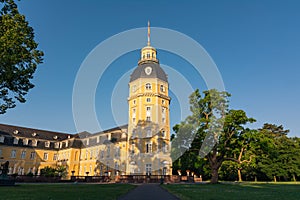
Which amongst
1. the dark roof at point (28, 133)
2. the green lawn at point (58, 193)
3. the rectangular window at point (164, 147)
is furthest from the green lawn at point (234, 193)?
the dark roof at point (28, 133)

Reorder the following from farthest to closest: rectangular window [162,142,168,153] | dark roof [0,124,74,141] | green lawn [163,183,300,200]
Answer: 1. dark roof [0,124,74,141]
2. rectangular window [162,142,168,153]
3. green lawn [163,183,300,200]

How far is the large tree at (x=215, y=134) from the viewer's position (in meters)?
31.3

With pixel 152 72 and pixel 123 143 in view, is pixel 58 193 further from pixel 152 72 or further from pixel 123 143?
pixel 152 72

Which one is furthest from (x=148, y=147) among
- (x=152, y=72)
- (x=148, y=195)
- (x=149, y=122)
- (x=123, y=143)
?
(x=148, y=195)

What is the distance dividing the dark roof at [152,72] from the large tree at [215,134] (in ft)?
50.4

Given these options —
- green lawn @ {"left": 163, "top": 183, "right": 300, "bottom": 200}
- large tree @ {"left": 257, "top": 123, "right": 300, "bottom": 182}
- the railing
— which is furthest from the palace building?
large tree @ {"left": 257, "top": 123, "right": 300, "bottom": 182}

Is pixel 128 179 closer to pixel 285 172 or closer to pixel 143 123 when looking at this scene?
pixel 143 123

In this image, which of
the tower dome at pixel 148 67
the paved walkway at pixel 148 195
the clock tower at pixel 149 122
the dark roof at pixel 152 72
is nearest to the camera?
the paved walkway at pixel 148 195

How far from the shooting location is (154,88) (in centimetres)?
4712

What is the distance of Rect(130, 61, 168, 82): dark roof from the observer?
48031mm

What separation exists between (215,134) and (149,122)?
53.2ft

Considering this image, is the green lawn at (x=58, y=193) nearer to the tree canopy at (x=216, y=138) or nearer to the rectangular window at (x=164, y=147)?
the tree canopy at (x=216, y=138)

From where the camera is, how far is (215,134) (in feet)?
105

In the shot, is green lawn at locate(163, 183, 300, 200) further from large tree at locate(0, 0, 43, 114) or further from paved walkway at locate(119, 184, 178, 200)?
large tree at locate(0, 0, 43, 114)
